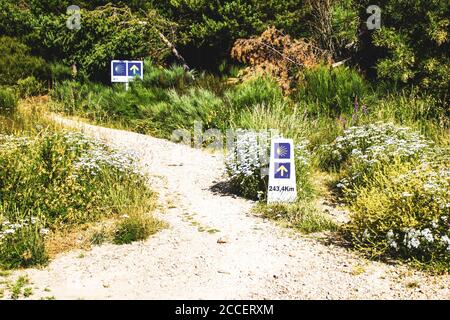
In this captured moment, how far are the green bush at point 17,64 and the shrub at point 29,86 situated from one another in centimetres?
26

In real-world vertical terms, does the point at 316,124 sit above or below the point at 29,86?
below

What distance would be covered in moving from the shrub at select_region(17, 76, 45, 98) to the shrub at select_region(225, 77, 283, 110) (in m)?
5.31

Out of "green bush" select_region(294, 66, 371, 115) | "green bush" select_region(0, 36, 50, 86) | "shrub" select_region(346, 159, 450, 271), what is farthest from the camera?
"green bush" select_region(0, 36, 50, 86)

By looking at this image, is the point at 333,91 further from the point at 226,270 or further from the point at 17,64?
the point at 17,64

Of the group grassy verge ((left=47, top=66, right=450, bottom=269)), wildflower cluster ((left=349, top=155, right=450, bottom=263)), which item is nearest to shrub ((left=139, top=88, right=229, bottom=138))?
grassy verge ((left=47, top=66, right=450, bottom=269))

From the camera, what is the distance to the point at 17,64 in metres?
13.6

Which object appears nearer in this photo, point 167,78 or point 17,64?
point 167,78

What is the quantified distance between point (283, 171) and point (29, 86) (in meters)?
8.61

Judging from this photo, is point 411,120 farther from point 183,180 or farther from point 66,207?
point 66,207

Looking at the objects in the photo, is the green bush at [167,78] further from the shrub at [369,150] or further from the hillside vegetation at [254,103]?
the shrub at [369,150]

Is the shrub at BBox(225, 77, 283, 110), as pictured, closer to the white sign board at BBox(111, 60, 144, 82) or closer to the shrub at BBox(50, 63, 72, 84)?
the white sign board at BBox(111, 60, 144, 82)

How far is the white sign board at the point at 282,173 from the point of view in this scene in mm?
6906

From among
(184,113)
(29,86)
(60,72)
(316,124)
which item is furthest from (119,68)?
(316,124)

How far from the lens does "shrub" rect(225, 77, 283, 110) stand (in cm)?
1033
